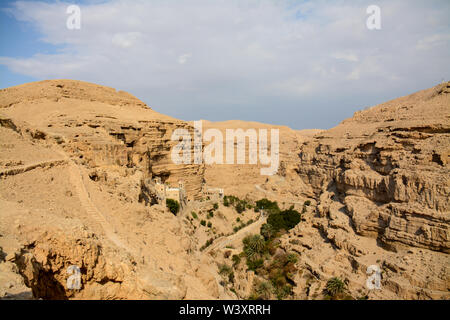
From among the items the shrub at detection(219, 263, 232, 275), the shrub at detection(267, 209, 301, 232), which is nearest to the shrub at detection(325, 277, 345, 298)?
the shrub at detection(219, 263, 232, 275)

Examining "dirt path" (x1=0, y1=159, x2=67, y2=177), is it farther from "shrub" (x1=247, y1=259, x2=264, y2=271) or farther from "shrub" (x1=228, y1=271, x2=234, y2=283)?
"shrub" (x1=247, y1=259, x2=264, y2=271)

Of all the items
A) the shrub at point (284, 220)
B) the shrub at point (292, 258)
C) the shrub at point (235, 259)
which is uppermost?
the shrub at point (284, 220)

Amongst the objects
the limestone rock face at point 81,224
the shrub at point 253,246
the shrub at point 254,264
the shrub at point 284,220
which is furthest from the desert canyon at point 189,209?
the shrub at point 284,220

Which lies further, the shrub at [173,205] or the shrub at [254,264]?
the shrub at [254,264]

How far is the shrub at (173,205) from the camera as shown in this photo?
673 inches

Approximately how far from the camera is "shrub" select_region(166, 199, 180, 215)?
17.1 meters

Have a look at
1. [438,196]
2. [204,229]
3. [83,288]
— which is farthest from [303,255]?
[83,288]

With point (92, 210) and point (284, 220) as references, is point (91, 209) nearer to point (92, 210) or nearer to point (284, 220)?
point (92, 210)

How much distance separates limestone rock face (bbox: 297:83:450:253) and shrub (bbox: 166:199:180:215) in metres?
10.0

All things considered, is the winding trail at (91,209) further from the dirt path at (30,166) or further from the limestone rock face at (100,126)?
the limestone rock face at (100,126)

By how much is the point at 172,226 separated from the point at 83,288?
14.7ft

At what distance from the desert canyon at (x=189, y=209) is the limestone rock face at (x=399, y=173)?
7 cm

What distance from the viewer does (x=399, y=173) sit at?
16.2 meters

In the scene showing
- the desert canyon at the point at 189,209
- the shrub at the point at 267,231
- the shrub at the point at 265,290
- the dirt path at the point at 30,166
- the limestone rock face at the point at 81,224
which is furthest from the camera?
the shrub at the point at 267,231
